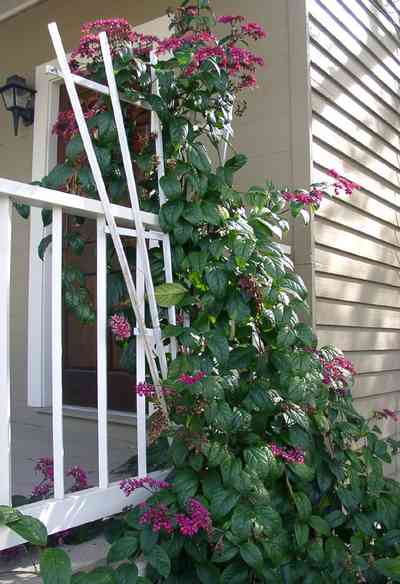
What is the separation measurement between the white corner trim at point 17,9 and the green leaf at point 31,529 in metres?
3.31

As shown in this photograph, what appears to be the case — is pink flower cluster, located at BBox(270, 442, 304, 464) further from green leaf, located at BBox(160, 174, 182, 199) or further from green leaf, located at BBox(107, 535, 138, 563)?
green leaf, located at BBox(160, 174, 182, 199)

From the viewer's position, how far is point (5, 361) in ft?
4.45

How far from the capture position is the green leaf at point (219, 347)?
1631 millimetres

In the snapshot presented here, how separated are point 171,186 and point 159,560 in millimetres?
1006

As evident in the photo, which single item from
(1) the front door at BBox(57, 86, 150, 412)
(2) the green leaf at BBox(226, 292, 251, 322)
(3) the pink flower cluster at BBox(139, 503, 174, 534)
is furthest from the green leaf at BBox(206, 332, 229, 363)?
(1) the front door at BBox(57, 86, 150, 412)

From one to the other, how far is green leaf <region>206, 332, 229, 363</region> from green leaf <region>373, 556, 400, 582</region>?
2.27 feet

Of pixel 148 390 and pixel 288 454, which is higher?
pixel 148 390

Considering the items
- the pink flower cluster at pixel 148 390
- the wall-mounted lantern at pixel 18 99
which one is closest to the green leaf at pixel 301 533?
the pink flower cluster at pixel 148 390

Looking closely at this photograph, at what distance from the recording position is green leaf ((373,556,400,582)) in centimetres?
162

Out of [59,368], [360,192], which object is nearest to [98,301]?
[59,368]

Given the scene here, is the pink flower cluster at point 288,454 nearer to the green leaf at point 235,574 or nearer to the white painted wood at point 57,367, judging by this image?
the green leaf at point 235,574

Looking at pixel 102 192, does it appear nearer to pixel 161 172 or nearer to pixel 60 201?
pixel 60 201

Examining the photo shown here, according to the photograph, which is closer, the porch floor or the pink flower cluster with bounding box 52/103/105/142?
the pink flower cluster with bounding box 52/103/105/142

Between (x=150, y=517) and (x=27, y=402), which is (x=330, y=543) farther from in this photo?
(x=27, y=402)
